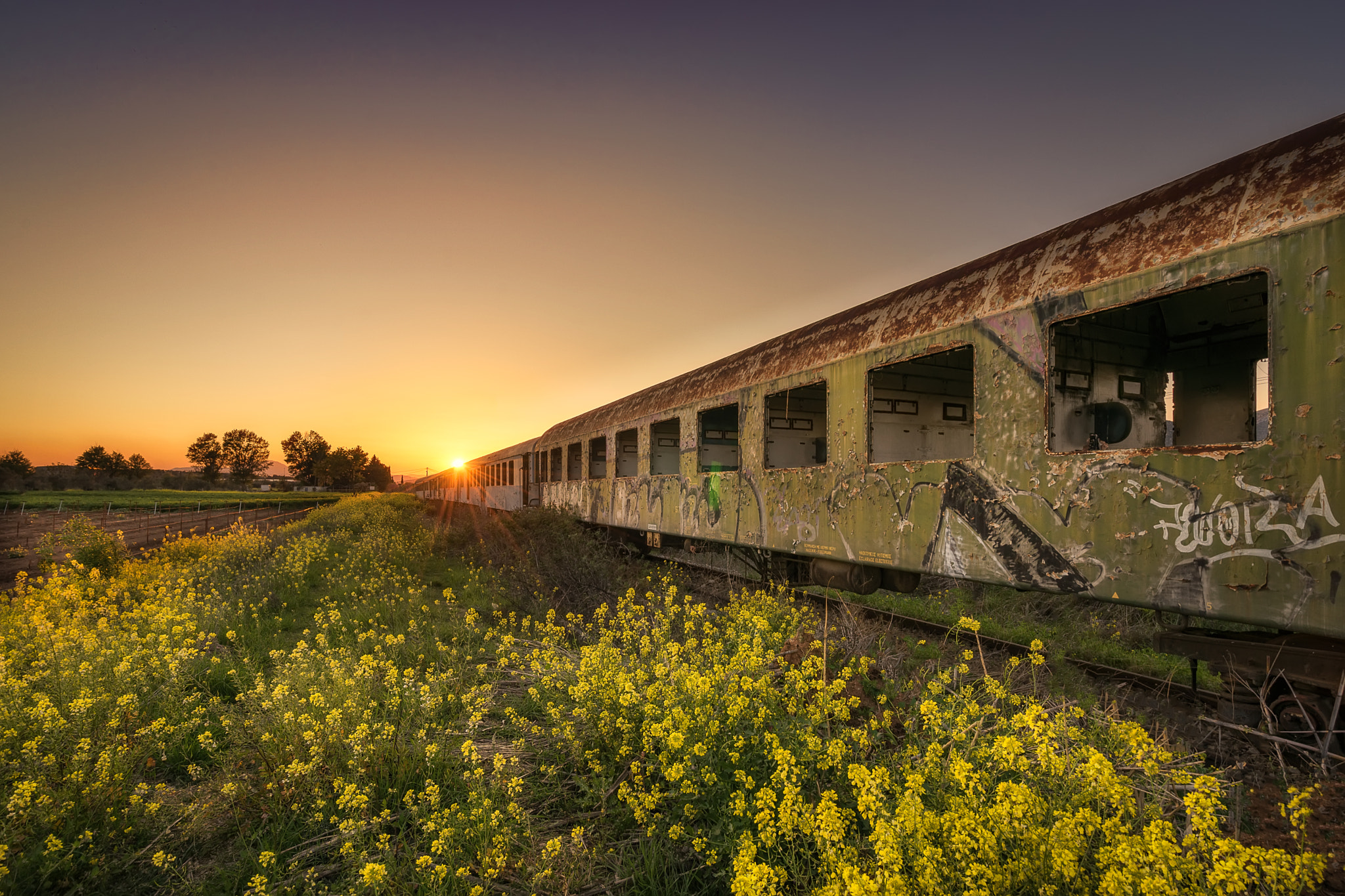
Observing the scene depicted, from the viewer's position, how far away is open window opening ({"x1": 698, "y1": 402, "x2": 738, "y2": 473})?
784 cm

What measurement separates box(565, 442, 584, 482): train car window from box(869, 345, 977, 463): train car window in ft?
22.8

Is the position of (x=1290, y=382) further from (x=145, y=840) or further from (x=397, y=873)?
(x=145, y=840)

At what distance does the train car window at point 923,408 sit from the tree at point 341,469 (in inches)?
4279

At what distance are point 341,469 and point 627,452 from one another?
10190 cm

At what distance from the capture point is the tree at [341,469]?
97.8 meters

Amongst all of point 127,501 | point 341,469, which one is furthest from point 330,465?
point 127,501

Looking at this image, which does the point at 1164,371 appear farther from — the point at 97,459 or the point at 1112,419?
the point at 97,459

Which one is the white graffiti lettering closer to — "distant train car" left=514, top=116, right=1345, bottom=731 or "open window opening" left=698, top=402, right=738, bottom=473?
"distant train car" left=514, top=116, right=1345, bottom=731

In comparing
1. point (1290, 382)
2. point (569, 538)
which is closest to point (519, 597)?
point (569, 538)

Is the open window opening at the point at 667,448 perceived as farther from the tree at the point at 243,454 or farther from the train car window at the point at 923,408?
the tree at the point at 243,454

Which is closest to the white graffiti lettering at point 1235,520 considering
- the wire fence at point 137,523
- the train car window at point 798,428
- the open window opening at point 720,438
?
the train car window at point 798,428

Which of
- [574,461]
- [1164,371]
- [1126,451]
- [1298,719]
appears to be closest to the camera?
[1126,451]

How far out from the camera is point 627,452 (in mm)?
12359

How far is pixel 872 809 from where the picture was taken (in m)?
2.01
